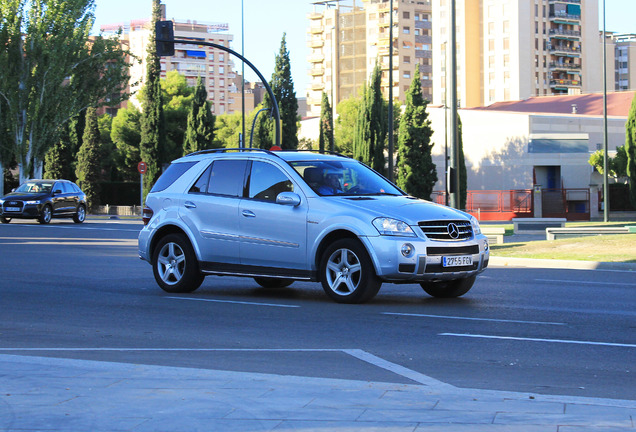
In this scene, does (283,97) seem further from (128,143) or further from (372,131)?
(128,143)

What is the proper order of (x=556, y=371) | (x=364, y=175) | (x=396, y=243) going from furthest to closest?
(x=364, y=175)
(x=396, y=243)
(x=556, y=371)

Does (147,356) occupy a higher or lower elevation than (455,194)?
lower

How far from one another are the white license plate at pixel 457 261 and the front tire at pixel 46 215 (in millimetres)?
26959

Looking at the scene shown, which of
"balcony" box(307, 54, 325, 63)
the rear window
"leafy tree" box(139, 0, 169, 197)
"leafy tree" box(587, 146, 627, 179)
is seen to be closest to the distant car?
the rear window

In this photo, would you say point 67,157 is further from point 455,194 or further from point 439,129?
point 455,194

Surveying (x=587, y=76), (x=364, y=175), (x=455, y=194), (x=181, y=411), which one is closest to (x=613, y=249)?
(x=455, y=194)

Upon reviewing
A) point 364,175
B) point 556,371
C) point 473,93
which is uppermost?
point 473,93

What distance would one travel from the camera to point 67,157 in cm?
6588

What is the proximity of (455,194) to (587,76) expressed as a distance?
123m

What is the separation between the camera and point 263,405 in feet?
17.5

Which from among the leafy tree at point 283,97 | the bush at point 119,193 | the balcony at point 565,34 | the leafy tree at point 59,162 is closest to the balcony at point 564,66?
the balcony at point 565,34

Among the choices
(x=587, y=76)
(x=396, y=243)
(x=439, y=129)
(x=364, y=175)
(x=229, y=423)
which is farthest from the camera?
(x=587, y=76)

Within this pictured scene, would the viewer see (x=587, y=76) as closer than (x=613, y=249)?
No

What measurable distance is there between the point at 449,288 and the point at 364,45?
453ft
